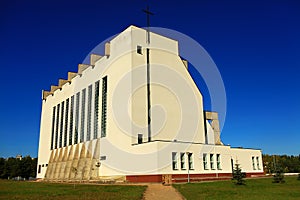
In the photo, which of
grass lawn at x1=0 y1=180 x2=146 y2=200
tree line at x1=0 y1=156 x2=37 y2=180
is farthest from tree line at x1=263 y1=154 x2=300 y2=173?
tree line at x1=0 y1=156 x2=37 y2=180

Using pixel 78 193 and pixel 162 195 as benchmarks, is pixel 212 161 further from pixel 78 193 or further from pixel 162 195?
pixel 78 193

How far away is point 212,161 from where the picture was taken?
3500 cm

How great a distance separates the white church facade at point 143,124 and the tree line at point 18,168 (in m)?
35.0

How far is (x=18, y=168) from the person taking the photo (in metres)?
77.9

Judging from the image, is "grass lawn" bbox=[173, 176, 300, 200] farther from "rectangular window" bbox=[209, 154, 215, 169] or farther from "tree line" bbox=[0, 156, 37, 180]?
"tree line" bbox=[0, 156, 37, 180]

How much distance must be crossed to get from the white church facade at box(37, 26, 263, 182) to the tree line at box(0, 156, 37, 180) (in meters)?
35.0

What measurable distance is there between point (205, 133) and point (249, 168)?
862 centimetres

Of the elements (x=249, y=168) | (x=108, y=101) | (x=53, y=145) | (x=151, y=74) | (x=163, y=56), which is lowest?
(x=249, y=168)

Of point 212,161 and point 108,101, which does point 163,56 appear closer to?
point 108,101

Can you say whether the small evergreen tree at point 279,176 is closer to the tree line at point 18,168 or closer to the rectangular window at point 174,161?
the rectangular window at point 174,161

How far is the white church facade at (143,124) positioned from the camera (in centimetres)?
3241

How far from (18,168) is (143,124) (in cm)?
5817

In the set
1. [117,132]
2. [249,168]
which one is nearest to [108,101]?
[117,132]

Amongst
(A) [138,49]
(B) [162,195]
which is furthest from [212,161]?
(B) [162,195]
